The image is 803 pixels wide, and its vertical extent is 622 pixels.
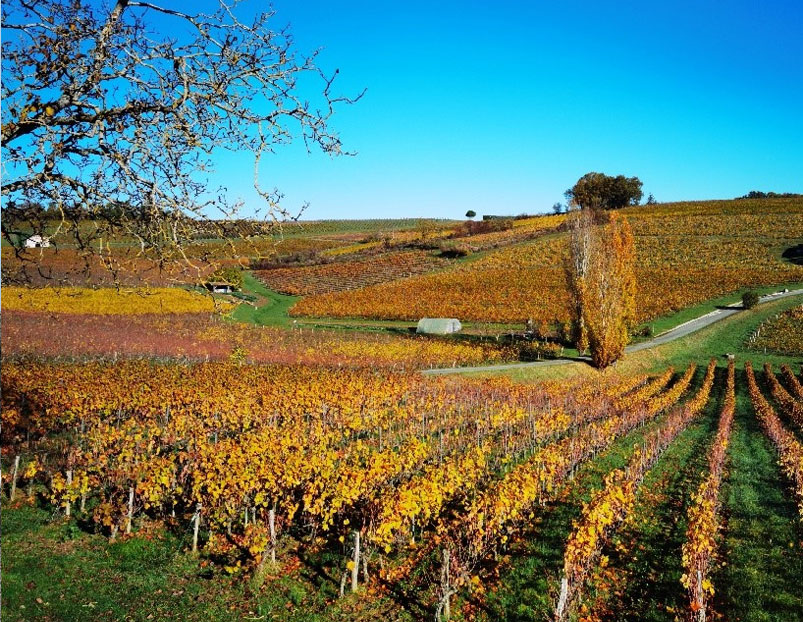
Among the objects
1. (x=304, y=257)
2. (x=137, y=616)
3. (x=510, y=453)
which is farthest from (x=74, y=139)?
(x=304, y=257)

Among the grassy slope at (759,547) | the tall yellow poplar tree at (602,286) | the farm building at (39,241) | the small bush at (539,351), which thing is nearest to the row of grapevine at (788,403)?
the grassy slope at (759,547)

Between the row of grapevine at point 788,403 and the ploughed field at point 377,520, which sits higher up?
the ploughed field at point 377,520

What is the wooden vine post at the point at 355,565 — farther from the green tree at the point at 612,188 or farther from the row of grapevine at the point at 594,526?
the green tree at the point at 612,188

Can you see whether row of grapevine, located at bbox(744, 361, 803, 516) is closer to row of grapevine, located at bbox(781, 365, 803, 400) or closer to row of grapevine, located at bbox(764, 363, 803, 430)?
row of grapevine, located at bbox(764, 363, 803, 430)

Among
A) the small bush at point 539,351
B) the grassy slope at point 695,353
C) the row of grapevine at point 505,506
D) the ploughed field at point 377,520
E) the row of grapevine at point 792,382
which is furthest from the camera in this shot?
the small bush at point 539,351

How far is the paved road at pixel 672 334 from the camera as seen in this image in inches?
1313

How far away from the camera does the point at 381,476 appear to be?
37.0 ft

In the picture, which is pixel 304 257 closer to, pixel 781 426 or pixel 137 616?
pixel 781 426

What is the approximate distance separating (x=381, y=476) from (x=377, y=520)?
113cm

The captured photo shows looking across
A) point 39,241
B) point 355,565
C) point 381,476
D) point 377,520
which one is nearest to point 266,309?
point 381,476

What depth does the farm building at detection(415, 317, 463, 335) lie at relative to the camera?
47094mm

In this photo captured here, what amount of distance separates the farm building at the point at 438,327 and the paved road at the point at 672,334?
38.1ft

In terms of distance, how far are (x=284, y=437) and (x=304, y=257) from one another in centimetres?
8088

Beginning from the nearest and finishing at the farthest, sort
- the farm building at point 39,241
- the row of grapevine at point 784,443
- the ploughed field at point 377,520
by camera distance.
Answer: the farm building at point 39,241, the ploughed field at point 377,520, the row of grapevine at point 784,443
